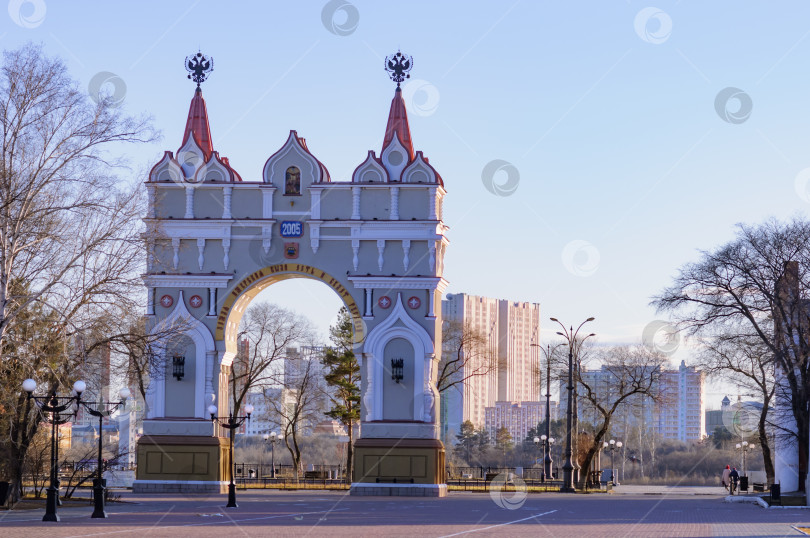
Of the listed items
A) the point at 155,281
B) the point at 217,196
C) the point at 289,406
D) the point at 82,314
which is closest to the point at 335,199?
the point at 217,196

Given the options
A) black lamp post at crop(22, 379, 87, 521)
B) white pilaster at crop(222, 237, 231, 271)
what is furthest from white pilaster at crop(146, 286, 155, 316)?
black lamp post at crop(22, 379, 87, 521)

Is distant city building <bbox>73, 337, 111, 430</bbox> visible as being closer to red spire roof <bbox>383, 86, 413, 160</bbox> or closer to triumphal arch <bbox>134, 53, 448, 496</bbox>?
triumphal arch <bbox>134, 53, 448, 496</bbox>

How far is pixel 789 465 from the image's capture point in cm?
4850

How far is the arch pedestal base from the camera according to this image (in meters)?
42.8

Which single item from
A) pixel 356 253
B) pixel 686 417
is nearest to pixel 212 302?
pixel 356 253

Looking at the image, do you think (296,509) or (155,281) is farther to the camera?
(155,281)

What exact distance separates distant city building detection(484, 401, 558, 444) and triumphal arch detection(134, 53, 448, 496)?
119m

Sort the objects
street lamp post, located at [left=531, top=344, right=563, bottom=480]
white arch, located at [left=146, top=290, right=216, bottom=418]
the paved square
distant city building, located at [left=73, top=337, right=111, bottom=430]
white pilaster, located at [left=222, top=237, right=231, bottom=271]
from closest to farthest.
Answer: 1. the paved square
2. distant city building, located at [left=73, top=337, right=111, bottom=430]
3. white arch, located at [left=146, top=290, right=216, bottom=418]
4. white pilaster, located at [left=222, top=237, right=231, bottom=271]
5. street lamp post, located at [left=531, top=344, right=563, bottom=480]

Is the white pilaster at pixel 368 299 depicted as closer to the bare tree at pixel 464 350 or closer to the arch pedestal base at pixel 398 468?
the arch pedestal base at pixel 398 468

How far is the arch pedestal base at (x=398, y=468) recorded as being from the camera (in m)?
42.8

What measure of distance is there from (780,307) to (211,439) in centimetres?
2158

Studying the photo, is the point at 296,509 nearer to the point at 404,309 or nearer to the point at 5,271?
the point at 5,271

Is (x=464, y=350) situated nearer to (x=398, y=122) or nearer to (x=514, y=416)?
(x=398, y=122)

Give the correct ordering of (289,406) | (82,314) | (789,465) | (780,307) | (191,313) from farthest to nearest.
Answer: (289,406)
(789,465)
(191,313)
(780,307)
(82,314)
